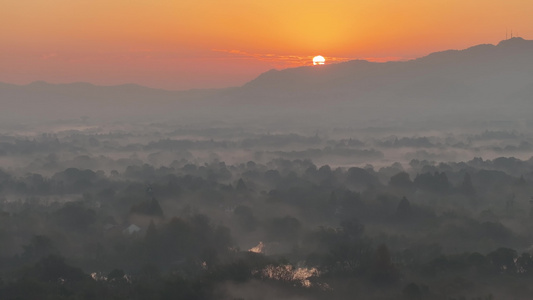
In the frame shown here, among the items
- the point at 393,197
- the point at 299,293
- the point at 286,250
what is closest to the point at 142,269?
the point at 299,293

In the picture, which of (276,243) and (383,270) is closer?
(383,270)

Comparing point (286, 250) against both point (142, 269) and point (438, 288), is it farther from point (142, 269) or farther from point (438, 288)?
point (438, 288)

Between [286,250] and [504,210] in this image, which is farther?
[504,210]

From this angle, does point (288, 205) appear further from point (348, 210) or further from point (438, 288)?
point (438, 288)

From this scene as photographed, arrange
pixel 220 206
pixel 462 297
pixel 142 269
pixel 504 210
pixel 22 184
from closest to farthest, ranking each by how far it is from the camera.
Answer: pixel 462 297
pixel 142 269
pixel 504 210
pixel 220 206
pixel 22 184

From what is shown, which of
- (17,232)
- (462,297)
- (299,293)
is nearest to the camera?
(462,297)

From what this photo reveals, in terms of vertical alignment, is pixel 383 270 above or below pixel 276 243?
above

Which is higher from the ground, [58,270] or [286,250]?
[58,270]

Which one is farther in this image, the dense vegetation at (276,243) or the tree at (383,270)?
the tree at (383,270)

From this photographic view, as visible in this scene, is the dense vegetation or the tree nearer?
the dense vegetation
